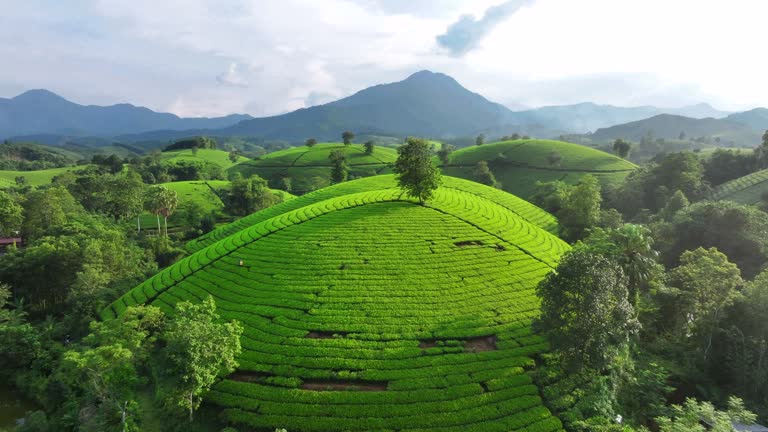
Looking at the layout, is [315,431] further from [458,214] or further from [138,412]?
[458,214]

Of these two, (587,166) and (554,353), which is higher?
(587,166)

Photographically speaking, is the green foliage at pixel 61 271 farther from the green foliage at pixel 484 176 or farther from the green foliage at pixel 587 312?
the green foliage at pixel 484 176

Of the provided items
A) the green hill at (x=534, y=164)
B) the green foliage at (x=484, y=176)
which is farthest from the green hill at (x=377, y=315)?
the green hill at (x=534, y=164)

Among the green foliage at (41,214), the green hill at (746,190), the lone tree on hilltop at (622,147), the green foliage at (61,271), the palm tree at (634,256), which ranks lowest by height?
the green foliage at (61,271)

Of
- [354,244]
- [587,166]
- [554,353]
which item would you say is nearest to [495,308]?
[554,353]

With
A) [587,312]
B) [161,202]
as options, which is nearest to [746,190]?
[587,312]

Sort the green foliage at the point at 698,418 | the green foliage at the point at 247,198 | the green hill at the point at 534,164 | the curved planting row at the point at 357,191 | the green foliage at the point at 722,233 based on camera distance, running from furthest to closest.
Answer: the green hill at the point at 534,164 → the green foliage at the point at 247,198 → the curved planting row at the point at 357,191 → the green foliage at the point at 722,233 → the green foliage at the point at 698,418

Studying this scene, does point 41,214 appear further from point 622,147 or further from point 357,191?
point 622,147
